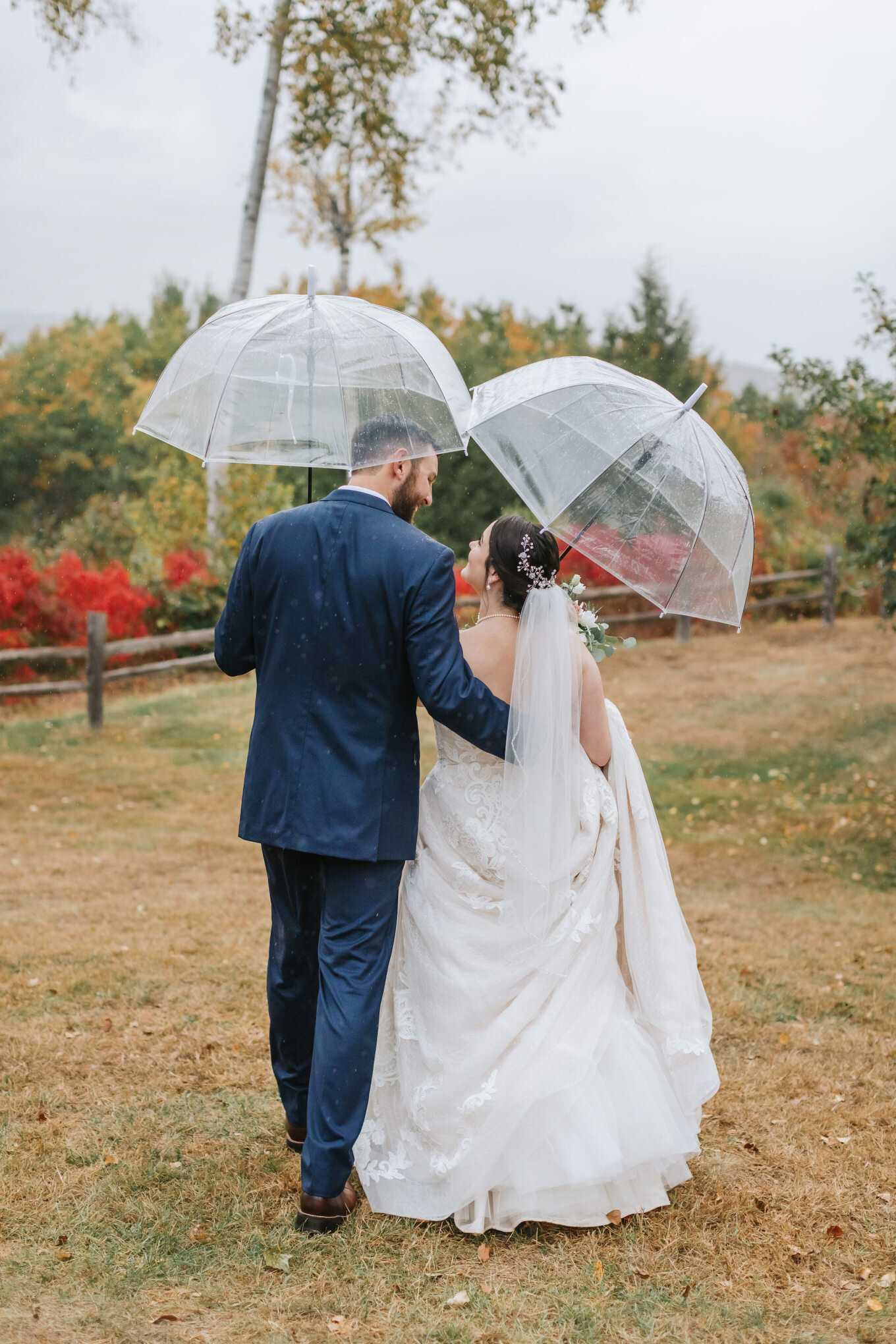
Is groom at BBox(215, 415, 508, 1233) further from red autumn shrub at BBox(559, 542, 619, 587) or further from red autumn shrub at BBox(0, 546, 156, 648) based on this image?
red autumn shrub at BBox(559, 542, 619, 587)

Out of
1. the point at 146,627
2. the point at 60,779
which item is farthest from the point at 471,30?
the point at 60,779

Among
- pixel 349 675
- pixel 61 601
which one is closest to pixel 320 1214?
pixel 349 675

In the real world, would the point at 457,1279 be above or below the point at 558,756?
below

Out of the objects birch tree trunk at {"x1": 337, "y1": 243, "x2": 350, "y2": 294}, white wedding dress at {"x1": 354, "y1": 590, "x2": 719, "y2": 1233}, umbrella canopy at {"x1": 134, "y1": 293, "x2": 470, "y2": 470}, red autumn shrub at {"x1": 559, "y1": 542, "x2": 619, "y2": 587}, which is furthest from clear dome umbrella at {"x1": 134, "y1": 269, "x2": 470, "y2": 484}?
birch tree trunk at {"x1": 337, "y1": 243, "x2": 350, "y2": 294}

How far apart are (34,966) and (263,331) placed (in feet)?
10.7

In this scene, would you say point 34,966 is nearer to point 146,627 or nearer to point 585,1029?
point 585,1029

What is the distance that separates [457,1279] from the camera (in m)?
2.69

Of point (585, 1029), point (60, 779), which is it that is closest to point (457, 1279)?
point (585, 1029)

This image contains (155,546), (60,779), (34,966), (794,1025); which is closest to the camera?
(794,1025)

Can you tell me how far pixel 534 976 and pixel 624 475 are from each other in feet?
4.42

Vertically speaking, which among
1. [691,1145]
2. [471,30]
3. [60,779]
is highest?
[471,30]

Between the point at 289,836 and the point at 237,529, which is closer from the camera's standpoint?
the point at 289,836

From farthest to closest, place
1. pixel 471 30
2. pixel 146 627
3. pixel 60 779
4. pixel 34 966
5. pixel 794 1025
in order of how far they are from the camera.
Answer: pixel 146 627 → pixel 471 30 → pixel 60 779 → pixel 34 966 → pixel 794 1025

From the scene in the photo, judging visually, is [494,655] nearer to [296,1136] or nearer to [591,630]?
[591,630]
